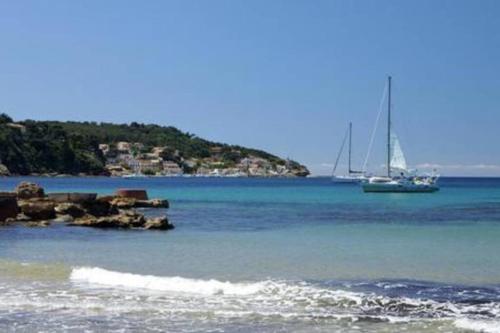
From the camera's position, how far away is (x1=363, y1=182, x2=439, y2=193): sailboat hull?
89750 mm

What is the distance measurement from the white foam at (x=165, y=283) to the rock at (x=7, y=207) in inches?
717

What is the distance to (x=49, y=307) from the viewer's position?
1341cm

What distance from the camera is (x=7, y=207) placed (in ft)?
114

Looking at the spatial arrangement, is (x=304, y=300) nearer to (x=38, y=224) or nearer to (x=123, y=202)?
(x=38, y=224)

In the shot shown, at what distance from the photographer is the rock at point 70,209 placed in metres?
37.0

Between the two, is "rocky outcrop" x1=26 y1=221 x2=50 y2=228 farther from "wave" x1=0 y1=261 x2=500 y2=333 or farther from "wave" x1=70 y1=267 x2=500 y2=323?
"wave" x1=70 y1=267 x2=500 y2=323

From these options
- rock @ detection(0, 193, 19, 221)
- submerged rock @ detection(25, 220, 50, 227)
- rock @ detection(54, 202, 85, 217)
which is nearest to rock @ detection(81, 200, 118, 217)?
rock @ detection(54, 202, 85, 217)

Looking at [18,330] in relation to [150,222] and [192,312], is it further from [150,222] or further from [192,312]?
[150,222]

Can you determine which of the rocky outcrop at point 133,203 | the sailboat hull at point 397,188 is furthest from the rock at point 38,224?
the sailboat hull at point 397,188

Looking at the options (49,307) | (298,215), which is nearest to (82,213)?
(298,215)

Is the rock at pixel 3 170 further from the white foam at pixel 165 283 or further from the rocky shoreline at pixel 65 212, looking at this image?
the white foam at pixel 165 283

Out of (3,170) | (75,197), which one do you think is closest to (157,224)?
(75,197)

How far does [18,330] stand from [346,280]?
8.28 m

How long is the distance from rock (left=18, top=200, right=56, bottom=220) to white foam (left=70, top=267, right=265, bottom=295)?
60.0 feet
